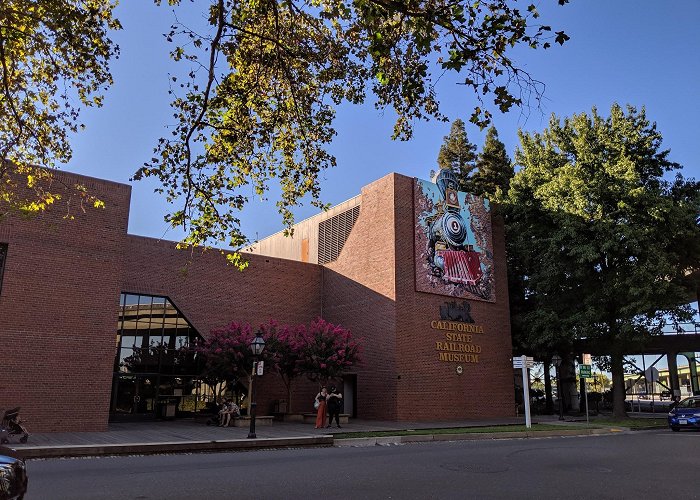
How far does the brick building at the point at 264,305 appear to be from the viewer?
62.6 feet

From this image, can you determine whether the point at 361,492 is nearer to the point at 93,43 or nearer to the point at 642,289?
the point at 93,43

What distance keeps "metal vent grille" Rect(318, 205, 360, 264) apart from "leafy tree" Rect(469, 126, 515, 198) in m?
11.2

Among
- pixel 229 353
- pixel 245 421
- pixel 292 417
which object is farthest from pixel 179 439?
pixel 292 417

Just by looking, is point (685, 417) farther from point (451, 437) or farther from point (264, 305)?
point (264, 305)

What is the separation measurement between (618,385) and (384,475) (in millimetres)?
23554

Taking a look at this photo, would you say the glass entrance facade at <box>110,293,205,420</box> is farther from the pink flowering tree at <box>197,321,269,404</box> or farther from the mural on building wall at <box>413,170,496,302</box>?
the mural on building wall at <box>413,170,496,302</box>

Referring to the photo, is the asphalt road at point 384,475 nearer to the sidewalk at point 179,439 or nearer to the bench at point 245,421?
the sidewalk at point 179,439

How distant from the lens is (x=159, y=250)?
86.2 feet

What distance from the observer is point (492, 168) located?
39.6 meters

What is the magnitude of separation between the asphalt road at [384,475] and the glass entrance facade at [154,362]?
469 inches

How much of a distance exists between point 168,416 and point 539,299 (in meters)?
19.3

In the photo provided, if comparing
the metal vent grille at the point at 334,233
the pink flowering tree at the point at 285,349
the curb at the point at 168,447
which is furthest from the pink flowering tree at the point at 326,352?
the metal vent grille at the point at 334,233

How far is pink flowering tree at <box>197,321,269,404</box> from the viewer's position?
22828 millimetres

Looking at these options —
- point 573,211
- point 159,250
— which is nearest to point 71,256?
point 159,250
